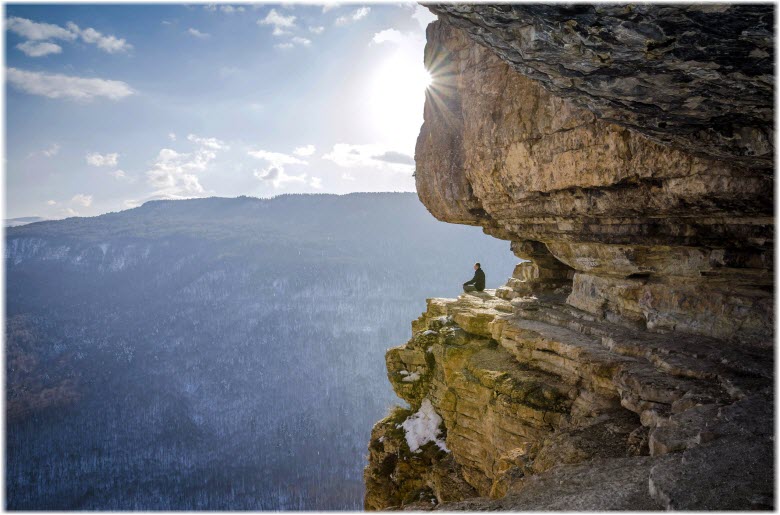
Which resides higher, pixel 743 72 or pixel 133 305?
pixel 743 72

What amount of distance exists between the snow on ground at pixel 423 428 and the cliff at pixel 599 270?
81 mm

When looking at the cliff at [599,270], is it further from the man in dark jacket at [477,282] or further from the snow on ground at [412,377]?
the man in dark jacket at [477,282]

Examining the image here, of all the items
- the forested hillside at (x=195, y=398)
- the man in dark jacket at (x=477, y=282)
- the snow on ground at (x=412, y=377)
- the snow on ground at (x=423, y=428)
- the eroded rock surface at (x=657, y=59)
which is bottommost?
the forested hillside at (x=195, y=398)

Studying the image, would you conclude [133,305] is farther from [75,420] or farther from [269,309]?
[75,420]

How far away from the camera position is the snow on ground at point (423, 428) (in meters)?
19.8

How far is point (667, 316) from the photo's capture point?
1339cm

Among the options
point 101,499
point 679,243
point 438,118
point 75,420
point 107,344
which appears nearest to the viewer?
point 679,243

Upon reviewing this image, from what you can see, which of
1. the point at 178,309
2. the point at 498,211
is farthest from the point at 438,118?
the point at 178,309

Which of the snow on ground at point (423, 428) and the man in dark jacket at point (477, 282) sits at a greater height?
the man in dark jacket at point (477, 282)

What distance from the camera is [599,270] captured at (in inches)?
637

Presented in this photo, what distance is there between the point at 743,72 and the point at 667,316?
9391mm

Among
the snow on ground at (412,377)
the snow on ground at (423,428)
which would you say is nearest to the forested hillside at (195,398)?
the snow on ground at (423,428)

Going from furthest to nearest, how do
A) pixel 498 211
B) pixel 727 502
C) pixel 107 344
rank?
pixel 107 344
pixel 498 211
pixel 727 502

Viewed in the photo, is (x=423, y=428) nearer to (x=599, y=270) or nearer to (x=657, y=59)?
(x=599, y=270)
